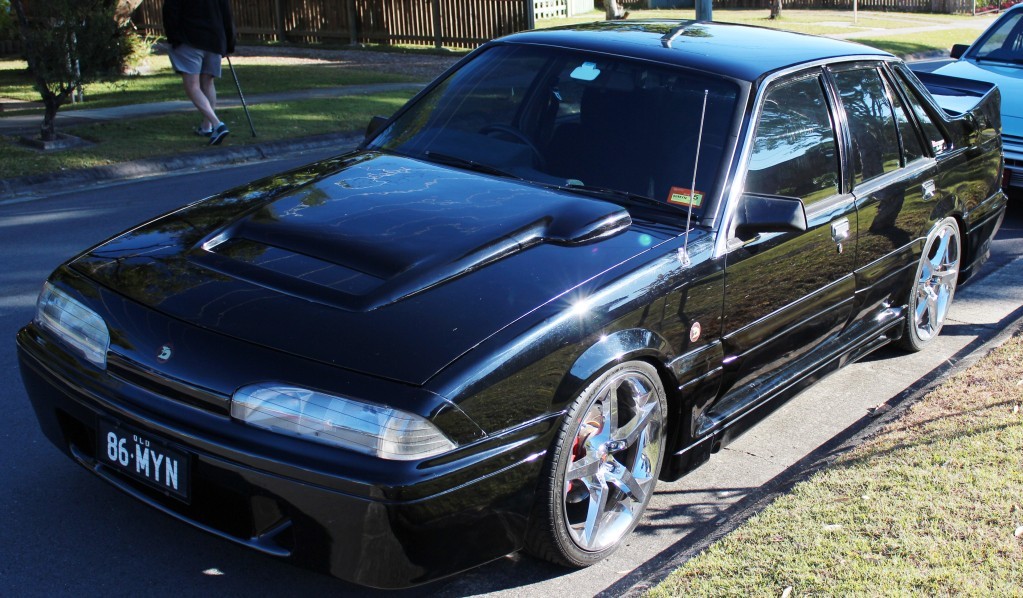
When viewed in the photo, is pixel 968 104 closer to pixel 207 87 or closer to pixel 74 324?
pixel 74 324

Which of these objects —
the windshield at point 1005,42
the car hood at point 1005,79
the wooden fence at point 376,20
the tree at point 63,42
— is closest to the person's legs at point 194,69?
the tree at point 63,42

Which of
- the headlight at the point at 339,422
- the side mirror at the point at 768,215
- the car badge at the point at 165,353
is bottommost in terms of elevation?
the headlight at the point at 339,422

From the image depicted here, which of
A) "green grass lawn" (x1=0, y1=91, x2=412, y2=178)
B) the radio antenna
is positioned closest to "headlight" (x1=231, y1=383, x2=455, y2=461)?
the radio antenna

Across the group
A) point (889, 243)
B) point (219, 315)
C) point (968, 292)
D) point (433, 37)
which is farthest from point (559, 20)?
point (219, 315)

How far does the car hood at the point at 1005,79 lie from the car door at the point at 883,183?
329cm

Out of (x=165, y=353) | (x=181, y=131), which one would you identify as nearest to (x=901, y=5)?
(x=181, y=131)

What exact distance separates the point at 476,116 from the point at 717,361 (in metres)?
1.58

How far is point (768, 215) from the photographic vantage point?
3.91 m

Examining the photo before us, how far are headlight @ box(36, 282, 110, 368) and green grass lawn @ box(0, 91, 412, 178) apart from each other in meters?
6.44

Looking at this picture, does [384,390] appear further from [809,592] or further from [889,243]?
[889,243]

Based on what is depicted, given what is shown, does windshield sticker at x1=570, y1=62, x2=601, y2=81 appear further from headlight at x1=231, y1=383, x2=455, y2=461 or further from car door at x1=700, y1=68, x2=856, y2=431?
headlight at x1=231, y1=383, x2=455, y2=461

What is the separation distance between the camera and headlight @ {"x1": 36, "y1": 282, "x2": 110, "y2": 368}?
3385 millimetres

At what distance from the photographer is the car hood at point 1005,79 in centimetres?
861

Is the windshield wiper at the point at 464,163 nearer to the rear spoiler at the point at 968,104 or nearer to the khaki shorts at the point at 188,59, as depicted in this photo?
the rear spoiler at the point at 968,104
